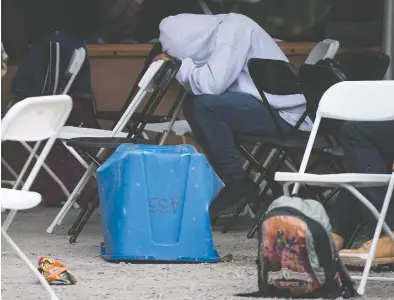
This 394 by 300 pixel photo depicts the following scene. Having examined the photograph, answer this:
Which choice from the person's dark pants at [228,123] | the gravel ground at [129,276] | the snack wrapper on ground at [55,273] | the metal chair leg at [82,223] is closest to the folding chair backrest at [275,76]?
the person's dark pants at [228,123]

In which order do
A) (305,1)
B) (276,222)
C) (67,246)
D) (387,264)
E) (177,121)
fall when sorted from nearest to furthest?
(276,222) < (387,264) < (67,246) < (177,121) < (305,1)

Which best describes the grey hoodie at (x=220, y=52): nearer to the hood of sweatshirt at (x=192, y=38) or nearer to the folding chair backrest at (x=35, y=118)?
the hood of sweatshirt at (x=192, y=38)

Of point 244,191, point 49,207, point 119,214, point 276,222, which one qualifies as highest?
point 276,222

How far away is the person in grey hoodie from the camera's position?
22.7 ft

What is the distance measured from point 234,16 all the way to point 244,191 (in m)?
1.01

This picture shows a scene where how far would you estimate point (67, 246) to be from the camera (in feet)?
21.5

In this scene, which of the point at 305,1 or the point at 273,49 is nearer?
the point at 273,49

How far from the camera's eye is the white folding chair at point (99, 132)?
6.77 meters

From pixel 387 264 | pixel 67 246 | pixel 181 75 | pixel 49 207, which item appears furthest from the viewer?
pixel 49 207

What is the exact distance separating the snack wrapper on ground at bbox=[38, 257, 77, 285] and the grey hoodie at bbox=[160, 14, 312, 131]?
1.93 metres

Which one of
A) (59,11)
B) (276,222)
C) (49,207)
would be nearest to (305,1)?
(59,11)

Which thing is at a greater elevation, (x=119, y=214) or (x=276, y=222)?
(x=276, y=222)

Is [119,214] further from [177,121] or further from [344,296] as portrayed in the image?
[177,121]

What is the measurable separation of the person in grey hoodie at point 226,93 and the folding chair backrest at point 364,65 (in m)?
0.31
